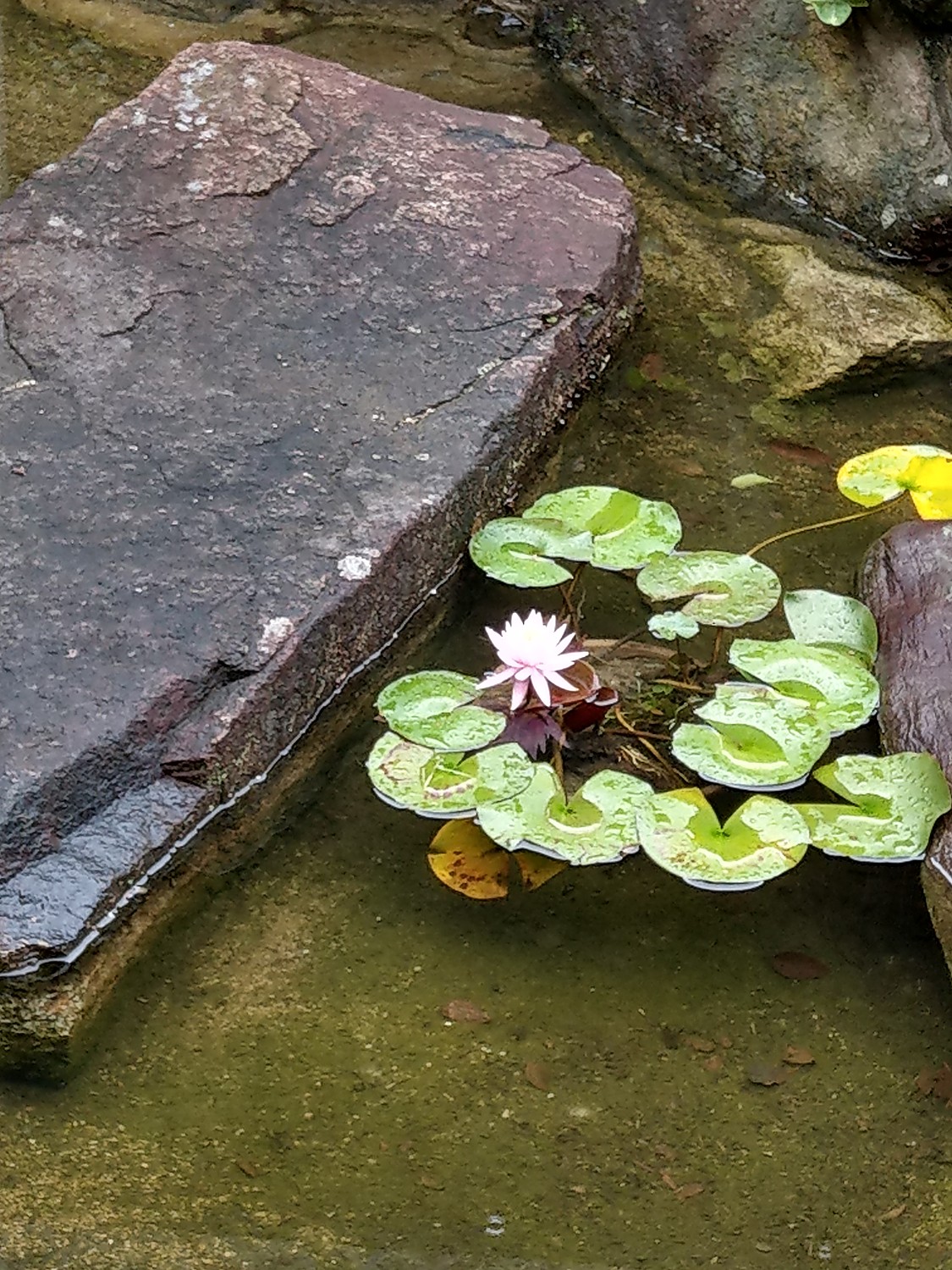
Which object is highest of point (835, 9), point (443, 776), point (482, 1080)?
point (835, 9)

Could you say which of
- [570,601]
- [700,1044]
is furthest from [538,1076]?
[570,601]

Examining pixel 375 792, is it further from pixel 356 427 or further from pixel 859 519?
pixel 859 519

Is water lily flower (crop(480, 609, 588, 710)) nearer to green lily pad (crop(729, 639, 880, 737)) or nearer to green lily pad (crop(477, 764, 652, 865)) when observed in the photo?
green lily pad (crop(477, 764, 652, 865))

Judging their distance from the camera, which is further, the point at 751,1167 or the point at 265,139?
the point at 265,139

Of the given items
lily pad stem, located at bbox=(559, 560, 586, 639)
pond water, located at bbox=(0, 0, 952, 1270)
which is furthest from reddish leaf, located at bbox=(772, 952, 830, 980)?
lily pad stem, located at bbox=(559, 560, 586, 639)

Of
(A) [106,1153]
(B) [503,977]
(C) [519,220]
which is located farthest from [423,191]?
(A) [106,1153]

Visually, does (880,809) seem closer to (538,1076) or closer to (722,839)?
(722,839)
